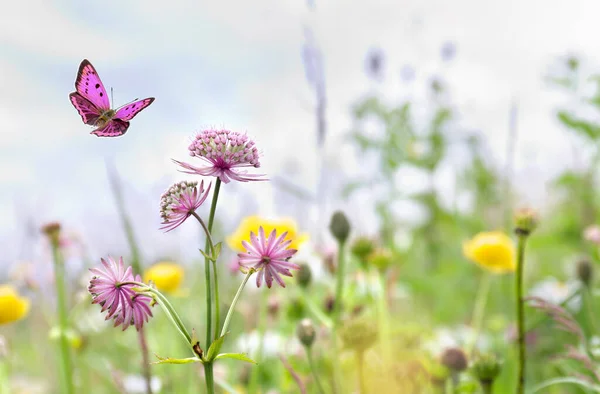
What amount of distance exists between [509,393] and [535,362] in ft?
1.30

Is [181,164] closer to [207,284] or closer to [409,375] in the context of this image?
[207,284]

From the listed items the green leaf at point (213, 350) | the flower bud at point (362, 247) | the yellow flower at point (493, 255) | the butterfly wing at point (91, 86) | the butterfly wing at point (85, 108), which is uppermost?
the butterfly wing at point (91, 86)

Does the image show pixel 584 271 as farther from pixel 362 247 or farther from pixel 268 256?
pixel 268 256

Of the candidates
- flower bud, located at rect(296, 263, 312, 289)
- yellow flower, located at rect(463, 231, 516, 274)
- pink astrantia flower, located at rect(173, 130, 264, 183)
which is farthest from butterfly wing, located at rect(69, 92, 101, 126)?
yellow flower, located at rect(463, 231, 516, 274)

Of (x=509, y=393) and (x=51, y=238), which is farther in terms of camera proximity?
(x=509, y=393)

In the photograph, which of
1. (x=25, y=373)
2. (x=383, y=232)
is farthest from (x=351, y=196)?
(x=25, y=373)

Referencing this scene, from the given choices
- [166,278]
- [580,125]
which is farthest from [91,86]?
[580,125]

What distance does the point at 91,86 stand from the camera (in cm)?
41

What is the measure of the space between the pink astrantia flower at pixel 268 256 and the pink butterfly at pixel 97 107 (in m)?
0.13

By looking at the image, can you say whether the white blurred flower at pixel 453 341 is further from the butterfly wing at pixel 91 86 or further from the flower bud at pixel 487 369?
the butterfly wing at pixel 91 86

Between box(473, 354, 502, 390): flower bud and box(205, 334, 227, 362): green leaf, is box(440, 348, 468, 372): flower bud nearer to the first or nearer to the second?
box(473, 354, 502, 390): flower bud

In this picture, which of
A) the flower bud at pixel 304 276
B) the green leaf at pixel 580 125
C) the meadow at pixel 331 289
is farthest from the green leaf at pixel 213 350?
the green leaf at pixel 580 125

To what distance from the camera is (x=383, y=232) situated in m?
1.68

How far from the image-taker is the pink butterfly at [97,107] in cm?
40
